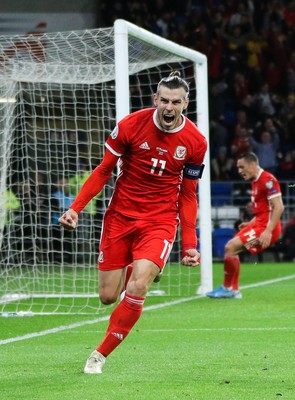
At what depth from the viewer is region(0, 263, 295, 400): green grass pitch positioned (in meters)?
6.87

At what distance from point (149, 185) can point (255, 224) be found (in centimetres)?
627

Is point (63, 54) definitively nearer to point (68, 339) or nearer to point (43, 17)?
point (68, 339)

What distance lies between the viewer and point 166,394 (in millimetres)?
6695

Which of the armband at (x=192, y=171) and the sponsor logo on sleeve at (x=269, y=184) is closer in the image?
the armband at (x=192, y=171)

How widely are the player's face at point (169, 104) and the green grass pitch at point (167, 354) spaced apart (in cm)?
177

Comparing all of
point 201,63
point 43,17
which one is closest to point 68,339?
point 201,63

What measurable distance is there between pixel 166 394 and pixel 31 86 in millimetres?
9044

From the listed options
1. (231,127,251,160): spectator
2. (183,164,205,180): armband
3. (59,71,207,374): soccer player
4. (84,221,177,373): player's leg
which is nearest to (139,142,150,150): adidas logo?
(59,71,207,374): soccer player

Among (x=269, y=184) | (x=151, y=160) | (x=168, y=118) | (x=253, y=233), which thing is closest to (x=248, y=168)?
(x=269, y=184)

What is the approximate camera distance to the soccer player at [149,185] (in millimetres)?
7785

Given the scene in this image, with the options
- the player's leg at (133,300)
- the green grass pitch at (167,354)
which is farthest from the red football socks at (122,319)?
the green grass pitch at (167,354)

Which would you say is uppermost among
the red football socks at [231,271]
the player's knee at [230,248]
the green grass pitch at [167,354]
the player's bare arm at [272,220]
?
the player's bare arm at [272,220]

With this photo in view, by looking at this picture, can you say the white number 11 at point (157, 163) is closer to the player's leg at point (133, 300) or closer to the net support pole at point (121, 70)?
the player's leg at point (133, 300)

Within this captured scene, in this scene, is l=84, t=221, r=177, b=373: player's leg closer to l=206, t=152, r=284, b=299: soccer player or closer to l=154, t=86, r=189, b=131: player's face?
l=154, t=86, r=189, b=131: player's face
